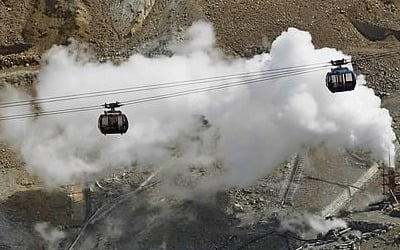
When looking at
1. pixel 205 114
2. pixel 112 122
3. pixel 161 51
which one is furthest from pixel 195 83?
pixel 112 122

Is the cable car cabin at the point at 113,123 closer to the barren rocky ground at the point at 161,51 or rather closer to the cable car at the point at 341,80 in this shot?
the barren rocky ground at the point at 161,51

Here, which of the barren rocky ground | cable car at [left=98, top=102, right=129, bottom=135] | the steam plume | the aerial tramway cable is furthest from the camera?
the aerial tramway cable

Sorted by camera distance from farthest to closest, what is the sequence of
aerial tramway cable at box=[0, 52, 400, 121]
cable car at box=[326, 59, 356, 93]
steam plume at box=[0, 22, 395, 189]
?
aerial tramway cable at box=[0, 52, 400, 121]
steam plume at box=[0, 22, 395, 189]
cable car at box=[326, 59, 356, 93]

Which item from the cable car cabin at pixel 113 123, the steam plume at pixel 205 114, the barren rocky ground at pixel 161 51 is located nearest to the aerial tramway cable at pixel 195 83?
Result: the steam plume at pixel 205 114

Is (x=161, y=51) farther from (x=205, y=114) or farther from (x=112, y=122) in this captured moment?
(x=112, y=122)

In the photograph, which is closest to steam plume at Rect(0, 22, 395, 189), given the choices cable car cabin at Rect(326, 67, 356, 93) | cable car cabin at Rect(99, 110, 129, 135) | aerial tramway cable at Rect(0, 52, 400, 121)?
aerial tramway cable at Rect(0, 52, 400, 121)

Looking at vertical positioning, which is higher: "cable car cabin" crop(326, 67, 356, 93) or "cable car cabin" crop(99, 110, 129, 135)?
"cable car cabin" crop(326, 67, 356, 93)

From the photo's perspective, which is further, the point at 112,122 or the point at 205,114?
the point at 205,114

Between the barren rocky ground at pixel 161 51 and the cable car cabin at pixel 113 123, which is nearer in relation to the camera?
the cable car cabin at pixel 113 123

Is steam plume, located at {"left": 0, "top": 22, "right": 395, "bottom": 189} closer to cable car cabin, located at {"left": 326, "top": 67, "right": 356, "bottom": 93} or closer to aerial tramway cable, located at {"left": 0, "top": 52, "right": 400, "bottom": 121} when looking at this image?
aerial tramway cable, located at {"left": 0, "top": 52, "right": 400, "bottom": 121}
